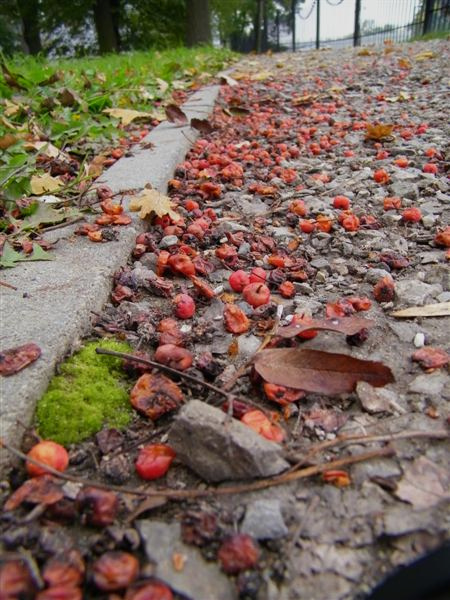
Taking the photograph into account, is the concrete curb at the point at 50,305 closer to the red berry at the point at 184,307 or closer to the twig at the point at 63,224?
the twig at the point at 63,224

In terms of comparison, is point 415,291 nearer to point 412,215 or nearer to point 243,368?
point 412,215

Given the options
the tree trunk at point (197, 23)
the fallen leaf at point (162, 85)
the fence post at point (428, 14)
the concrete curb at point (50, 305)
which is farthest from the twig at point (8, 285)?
the fence post at point (428, 14)

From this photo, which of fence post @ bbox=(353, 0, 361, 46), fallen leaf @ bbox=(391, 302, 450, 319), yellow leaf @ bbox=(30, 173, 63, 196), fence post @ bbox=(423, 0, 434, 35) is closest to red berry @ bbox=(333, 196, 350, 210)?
fallen leaf @ bbox=(391, 302, 450, 319)

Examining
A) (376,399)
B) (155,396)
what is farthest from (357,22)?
(155,396)

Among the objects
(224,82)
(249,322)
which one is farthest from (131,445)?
(224,82)

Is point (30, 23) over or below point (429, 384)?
over

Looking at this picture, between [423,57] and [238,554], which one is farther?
[423,57]

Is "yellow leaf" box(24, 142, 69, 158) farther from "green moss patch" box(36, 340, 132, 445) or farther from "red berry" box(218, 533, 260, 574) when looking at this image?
"red berry" box(218, 533, 260, 574)
